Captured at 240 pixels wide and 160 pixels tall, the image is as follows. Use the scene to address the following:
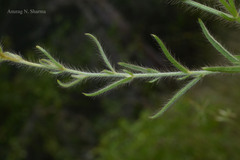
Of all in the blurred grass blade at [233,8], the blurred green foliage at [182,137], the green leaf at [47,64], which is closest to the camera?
the blurred grass blade at [233,8]

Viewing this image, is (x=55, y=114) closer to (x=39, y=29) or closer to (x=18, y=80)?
(x=18, y=80)

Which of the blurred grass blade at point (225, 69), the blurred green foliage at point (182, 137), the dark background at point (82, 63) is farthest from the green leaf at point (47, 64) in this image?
the dark background at point (82, 63)

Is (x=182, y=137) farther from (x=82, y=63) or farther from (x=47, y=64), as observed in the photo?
(x=47, y=64)

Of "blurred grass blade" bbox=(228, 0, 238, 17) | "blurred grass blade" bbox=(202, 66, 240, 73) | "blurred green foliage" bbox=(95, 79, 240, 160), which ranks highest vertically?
"blurred grass blade" bbox=(228, 0, 238, 17)

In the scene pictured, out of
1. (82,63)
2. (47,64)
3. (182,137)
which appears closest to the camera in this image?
(47,64)

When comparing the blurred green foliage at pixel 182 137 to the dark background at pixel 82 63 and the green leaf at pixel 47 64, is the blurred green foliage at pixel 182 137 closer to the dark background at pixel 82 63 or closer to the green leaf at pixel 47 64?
the dark background at pixel 82 63

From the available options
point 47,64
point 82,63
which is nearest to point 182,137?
point 82,63

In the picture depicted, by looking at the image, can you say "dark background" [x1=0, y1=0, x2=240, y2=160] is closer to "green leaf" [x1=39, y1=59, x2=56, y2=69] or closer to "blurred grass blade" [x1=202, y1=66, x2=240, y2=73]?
"green leaf" [x1=39, y1=59, x2=56, y2=69]

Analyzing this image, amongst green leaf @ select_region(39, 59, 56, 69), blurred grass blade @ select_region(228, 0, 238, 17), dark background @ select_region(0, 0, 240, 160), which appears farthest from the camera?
dark background @ select_region(0, 0, 240, 160)

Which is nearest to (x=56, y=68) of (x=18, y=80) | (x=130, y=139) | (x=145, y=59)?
(x=130, y=139)

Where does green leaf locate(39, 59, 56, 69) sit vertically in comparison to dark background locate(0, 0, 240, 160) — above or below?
above

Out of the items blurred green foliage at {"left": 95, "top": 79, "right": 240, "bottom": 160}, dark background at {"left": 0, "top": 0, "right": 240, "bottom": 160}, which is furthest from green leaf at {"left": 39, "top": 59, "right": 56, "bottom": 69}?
dark background at {"left": 0, "top": 0, "right": 240, "bottom": 160}
